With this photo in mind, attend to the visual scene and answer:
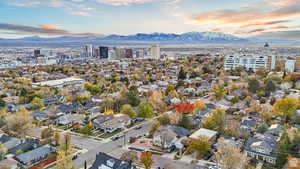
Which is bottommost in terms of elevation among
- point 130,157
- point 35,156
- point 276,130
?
point 35,156

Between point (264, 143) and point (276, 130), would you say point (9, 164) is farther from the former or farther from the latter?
point (276, 130)

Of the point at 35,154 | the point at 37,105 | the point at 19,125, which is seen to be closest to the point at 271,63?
the point at 37,105

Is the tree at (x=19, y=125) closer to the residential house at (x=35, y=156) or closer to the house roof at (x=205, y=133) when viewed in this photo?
the residential house at (x=35, y=156)

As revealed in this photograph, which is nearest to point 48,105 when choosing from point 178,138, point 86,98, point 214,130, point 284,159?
point 86,98

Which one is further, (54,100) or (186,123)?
(54,100)

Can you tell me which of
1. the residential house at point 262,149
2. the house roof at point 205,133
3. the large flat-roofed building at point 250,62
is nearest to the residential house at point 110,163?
the house roof at point 205,133
